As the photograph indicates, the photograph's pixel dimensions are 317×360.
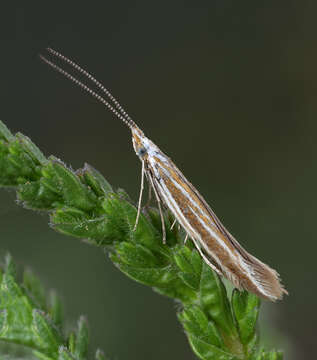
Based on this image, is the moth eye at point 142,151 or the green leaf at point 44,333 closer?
the green leaf at point 44,333

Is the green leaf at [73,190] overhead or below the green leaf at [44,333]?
overhead

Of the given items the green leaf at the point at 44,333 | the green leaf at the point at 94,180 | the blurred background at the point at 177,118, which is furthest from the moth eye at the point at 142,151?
the blurred background at the point at 177,118

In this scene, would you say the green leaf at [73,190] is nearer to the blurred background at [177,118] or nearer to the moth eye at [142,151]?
the moth eye at [142,151]

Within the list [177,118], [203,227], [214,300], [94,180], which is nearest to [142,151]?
[203,227]

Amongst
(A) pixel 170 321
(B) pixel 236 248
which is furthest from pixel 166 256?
(A) pixel 170 321

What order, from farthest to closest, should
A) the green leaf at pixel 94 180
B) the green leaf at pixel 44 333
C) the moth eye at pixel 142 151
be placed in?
1. the moth eye at pixel 142 151
2. the green leaf at pixel 94 180
3. the green leaf at pixel 44 333

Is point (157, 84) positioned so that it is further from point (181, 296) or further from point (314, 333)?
point (181, 296)

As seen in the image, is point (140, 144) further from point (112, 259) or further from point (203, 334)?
point (203, 334)
